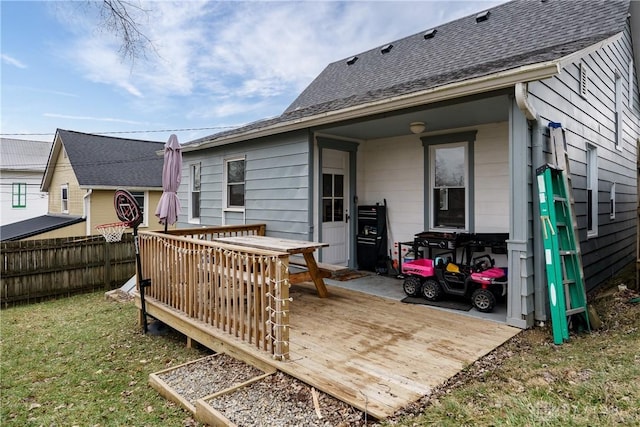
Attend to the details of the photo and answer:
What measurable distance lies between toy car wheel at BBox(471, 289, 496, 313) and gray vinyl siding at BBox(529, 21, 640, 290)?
1913 mm

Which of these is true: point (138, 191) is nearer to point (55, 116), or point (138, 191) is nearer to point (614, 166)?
point (55, 116)

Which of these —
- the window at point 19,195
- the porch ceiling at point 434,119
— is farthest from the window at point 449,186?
the window at point 19,195

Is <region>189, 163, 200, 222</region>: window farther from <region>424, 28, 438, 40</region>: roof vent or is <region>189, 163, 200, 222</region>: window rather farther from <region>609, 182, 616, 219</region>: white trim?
<region>609, 182, 616, 219</region>: white trim

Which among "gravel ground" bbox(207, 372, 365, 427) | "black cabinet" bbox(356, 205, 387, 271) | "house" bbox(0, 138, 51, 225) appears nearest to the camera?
"gravel ground" bbox(207, 372, 365, 427)

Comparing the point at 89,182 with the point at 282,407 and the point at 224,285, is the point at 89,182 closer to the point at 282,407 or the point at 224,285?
the point at 224,285

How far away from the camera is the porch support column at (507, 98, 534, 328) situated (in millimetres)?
3879

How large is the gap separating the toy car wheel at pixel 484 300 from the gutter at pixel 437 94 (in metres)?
2.32

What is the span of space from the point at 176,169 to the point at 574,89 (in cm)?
596

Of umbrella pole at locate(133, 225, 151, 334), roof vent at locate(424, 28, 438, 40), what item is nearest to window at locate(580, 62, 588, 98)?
roof vent at locate(424, 28, 438, 40)

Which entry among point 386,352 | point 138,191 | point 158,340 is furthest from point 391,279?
point 138,191

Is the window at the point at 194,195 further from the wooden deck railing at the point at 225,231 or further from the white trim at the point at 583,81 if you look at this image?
the white trim at the point at 583,81

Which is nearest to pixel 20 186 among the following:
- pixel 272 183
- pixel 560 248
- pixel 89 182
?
pixel 89 182

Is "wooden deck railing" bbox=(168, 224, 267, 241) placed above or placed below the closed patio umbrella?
below

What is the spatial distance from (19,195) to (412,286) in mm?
22000
